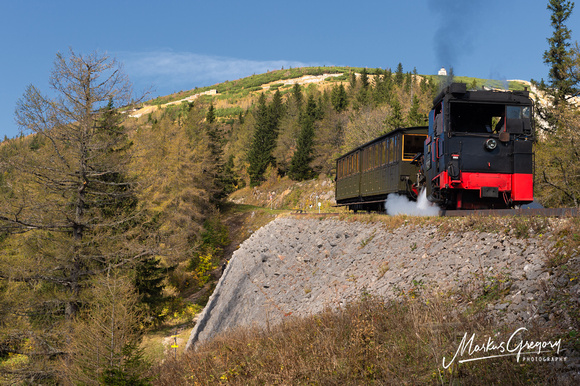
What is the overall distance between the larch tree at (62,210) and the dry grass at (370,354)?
990 cm

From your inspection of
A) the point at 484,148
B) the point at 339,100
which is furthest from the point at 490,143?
the point at 339,100

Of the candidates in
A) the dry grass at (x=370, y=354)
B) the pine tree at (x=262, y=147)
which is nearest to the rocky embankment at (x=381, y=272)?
the dry grass at (x=370, y=354)

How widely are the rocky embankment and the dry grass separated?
616mm

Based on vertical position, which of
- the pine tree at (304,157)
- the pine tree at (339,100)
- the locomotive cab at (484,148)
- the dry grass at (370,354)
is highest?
the pine tree at (339,100)

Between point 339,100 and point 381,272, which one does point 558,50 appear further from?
point 339,100

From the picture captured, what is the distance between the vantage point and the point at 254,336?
30.6 feet

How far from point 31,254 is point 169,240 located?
18.0 feet

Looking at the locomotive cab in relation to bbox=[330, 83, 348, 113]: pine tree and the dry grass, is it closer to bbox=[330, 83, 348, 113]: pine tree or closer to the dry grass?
the dry grass

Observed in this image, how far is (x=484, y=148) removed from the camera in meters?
11.7

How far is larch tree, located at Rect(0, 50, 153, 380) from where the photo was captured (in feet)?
51.0

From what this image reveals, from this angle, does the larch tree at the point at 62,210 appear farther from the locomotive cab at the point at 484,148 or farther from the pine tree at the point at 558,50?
the pine tree at the point at 558,50

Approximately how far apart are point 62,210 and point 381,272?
13.2 metres

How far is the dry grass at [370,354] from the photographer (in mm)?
4980

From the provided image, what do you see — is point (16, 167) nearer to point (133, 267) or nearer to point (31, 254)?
point (31, 254)
